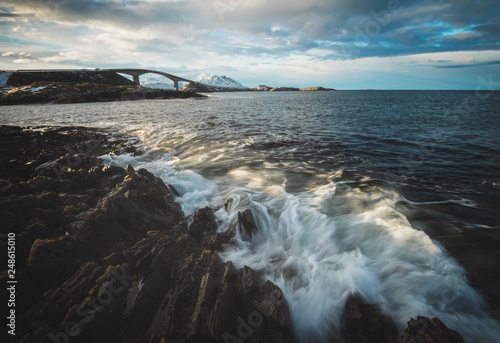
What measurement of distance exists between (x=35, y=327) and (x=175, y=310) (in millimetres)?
2361

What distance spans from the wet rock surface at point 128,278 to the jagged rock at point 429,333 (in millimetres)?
2044

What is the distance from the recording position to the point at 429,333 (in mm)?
3434

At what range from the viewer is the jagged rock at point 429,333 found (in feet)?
11.0

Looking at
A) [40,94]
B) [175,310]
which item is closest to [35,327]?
[175,310]

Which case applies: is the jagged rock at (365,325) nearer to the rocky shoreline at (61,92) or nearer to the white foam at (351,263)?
the white foam at (351,263)

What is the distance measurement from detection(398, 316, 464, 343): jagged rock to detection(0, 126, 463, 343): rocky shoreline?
0.02m

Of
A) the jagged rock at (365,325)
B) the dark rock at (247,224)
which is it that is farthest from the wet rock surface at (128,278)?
the jagged rock at (365,325)

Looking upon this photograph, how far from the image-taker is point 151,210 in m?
6.88

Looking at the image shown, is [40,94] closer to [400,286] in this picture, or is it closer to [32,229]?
[32,229]

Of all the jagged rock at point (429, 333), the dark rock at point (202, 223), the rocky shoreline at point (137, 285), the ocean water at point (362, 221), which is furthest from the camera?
the dark rock at point (202, 223)

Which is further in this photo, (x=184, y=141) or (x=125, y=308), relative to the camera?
(x=184, y=141)

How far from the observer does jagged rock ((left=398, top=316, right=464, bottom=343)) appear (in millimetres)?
3365

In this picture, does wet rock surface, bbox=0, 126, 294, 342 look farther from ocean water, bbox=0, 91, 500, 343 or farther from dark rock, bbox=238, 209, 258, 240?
ocean water, bbox=0, 91, 500, 343

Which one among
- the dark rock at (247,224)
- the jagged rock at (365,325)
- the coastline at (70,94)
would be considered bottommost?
the jagged rock at (365,325)
